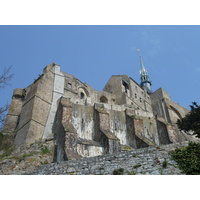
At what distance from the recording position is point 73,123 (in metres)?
27.5

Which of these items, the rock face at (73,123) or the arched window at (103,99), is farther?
the arched window at (103,99)

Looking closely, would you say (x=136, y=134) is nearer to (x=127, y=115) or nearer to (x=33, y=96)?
(x=127, y=115)

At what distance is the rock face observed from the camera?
24206 millimetres

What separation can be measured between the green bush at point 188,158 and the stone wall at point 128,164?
259 millimetres

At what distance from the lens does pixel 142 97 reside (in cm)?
5034

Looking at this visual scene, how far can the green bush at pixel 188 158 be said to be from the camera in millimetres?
10602

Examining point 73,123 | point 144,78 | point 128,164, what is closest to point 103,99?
point 73,123

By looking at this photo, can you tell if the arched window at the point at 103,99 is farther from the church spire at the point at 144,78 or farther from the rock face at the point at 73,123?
the church spire at the point at 144,78

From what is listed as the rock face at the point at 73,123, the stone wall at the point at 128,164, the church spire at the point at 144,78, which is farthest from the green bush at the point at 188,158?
the church spire at the point at 144,78

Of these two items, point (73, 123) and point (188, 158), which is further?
point (73, 123)

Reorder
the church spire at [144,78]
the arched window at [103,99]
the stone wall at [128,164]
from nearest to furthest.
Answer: the stone wall at [128,164], the arched window at [103,99], the church spire at [144,78]

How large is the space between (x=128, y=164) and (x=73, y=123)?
53.1 ft

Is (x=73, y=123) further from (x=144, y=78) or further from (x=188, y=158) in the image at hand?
(x=144, y=78)

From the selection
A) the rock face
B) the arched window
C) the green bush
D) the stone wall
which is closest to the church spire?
the arched window
